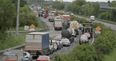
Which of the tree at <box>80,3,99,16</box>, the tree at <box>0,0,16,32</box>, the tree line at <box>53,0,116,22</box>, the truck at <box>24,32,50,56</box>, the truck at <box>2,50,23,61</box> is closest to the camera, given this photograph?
the truck at <box>2,50,23,61</box>

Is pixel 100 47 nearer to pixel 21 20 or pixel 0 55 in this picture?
pixel 0 55

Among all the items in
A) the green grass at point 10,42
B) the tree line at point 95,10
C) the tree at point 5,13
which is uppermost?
the tree at point 5,13

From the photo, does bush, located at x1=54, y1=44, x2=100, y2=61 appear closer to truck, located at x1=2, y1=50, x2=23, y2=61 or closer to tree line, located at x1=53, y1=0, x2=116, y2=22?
truck, located at x1=2, y1=50, x2=23, y2=61

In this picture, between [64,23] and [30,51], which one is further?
[64,23]

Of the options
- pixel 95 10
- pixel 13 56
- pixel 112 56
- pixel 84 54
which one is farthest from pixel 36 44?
pixel 95 10

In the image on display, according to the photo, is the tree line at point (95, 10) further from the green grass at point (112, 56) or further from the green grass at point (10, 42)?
the green grass at point (10, 42)

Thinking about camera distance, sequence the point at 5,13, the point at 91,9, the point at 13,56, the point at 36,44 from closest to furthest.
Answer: the point at 13,56, the point at 36,44, the point at 5,13, the point at 91,9

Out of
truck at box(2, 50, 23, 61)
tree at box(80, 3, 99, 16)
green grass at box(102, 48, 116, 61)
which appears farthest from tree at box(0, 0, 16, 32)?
tree at box(80, 3, 99, 16)

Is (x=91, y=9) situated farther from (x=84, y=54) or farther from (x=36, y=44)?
(x=84, y=54)

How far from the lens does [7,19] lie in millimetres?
47469

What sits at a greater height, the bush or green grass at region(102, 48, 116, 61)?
the bush

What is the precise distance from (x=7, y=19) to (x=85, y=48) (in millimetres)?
12473

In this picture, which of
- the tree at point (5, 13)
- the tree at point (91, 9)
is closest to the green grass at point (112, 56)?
the tree at point (5, 13)

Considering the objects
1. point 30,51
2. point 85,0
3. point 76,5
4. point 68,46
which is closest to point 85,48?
point 30,51
